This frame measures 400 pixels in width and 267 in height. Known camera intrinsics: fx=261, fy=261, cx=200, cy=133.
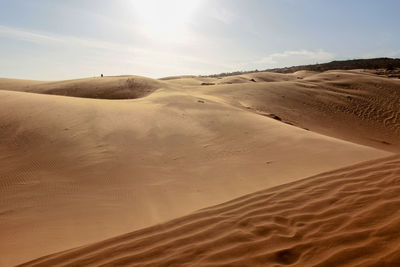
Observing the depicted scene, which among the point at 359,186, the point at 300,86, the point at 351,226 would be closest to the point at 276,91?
the point at 300,86

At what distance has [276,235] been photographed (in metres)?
2.66

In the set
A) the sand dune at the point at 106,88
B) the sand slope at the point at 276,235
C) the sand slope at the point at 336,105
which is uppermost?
the sand dune at the point at 106,88

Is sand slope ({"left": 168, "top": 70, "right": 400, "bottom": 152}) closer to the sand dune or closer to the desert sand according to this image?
the sand dune

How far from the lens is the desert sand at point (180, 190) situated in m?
2.52

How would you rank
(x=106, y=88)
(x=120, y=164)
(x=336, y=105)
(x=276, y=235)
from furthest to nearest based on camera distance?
(x=106, y=88), (x=336, y=105), (x=120, y=164), (x=276, y=235)

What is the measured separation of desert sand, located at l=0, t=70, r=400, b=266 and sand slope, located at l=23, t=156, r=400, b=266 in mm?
14

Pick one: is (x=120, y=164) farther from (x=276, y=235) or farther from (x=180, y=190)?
(x=276, y=235)

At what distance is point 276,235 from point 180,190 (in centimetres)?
187

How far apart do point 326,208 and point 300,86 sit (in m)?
15.5

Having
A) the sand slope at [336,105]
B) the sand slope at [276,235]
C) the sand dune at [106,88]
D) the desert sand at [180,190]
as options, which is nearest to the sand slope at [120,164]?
the desert sand at [180,190]

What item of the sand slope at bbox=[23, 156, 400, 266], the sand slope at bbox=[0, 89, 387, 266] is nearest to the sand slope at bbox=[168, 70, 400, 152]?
the sand slope at bbox=[0, 89, 387, 266]

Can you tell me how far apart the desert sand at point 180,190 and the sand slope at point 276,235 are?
0.05ft

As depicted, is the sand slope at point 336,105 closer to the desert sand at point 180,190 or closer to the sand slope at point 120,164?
the desert sand at point 180,190

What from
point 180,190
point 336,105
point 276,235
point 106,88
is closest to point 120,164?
point 180,190
